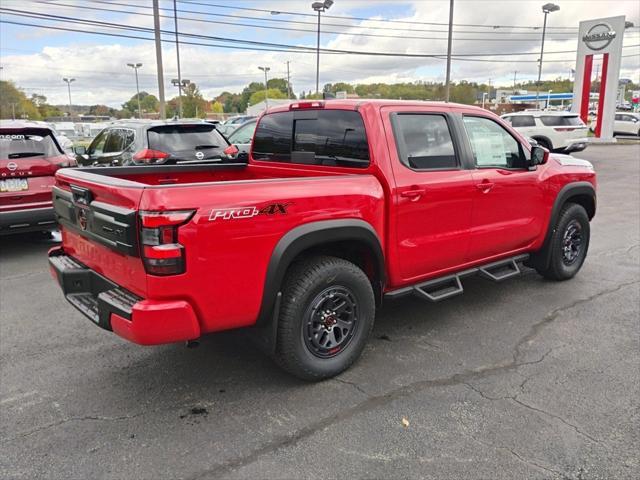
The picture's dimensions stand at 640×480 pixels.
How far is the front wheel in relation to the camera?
3244 millimetres

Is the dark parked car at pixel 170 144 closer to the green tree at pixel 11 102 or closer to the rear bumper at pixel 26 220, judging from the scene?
the rear bumper at pixel 26 220

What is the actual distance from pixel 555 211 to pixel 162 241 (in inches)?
159

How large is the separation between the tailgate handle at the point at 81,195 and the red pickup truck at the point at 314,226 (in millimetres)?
13

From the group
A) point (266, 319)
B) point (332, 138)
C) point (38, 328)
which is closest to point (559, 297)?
point (332, 138)

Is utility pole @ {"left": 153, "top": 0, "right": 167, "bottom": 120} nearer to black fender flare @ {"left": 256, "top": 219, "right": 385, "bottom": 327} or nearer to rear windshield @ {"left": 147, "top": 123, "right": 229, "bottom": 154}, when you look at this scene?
rear windshield @ {"left": 147, "top": 123, "right": 229, "bottom": 154}

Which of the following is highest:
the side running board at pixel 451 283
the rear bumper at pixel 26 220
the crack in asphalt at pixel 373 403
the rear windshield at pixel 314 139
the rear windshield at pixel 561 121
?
the rear windshield at pixel 561 121

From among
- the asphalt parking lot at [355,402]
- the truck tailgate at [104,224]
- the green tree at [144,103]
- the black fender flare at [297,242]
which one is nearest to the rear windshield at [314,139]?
the black fender flare at [297,242]

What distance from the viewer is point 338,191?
3.38 metres

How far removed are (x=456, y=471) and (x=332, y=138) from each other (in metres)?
2.50

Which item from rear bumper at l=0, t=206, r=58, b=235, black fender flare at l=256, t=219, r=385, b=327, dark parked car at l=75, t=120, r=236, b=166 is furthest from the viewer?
dark parked car at l=75, t=120, r=236, b=166

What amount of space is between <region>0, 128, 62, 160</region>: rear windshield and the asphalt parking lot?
248cm

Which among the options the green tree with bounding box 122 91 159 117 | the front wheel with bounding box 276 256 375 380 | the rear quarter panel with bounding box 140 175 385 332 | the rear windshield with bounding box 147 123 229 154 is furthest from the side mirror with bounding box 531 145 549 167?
the green tree with bounding box 122 91 159 117

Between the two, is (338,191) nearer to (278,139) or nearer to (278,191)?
(278,191)

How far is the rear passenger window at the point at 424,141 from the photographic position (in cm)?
388
